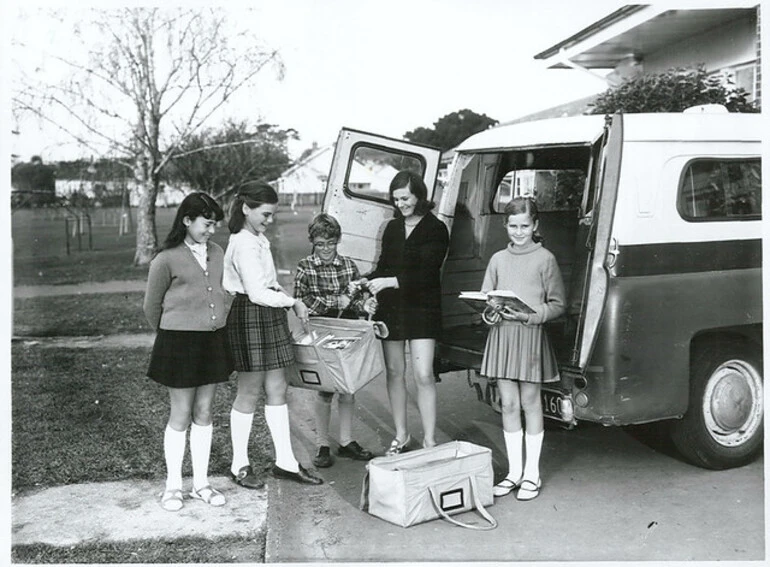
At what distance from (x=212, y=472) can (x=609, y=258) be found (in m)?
2.63

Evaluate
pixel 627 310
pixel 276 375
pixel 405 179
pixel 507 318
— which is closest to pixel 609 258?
pixel 627 310

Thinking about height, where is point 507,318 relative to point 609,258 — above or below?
below

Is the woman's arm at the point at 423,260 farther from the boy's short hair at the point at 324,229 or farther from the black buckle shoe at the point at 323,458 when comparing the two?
the black buckle shoe at the point at 323,458

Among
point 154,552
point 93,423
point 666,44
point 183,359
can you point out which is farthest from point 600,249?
point 666,44

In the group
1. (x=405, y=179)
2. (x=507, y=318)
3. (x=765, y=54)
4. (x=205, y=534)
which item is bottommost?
Result: (x=205, y=534)

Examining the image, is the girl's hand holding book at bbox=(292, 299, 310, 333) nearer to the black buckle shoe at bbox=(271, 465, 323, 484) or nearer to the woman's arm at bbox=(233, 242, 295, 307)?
the woman's arm at bbox=(233, 242, 295, 307)

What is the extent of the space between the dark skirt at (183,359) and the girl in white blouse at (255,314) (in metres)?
0.23

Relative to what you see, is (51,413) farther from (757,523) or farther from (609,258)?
(757,523)

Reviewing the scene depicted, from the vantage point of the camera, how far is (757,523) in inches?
156

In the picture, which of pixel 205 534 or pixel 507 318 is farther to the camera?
pixel 507 318

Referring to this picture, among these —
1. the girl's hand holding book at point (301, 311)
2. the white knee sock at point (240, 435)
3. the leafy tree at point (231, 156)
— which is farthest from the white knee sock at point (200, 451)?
the leafy tree at point (231, 156)

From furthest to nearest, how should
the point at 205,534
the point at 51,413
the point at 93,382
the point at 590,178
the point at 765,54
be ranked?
the point at 93,382
the point at 51,413
the point at 590,178
the point at 765,54
the point at 205,534

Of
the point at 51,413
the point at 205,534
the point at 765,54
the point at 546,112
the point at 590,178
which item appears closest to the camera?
the point at 205,534

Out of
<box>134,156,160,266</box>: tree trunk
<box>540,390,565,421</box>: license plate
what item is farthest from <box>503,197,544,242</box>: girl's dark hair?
<box>134,156,160,266</box>: tree trunk
